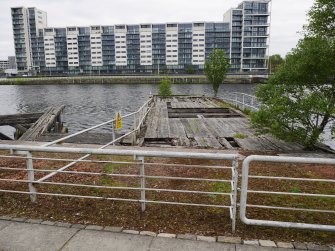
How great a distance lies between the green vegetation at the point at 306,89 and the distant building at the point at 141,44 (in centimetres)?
11985

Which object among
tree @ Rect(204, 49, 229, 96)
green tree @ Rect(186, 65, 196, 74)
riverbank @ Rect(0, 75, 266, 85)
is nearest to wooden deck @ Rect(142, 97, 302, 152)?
tree @ Rect(204, 49, 229, 96)

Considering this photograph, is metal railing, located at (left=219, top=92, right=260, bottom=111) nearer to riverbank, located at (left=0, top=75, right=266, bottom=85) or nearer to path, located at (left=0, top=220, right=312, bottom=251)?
path, located at (left=0, top=220, right=312, bottom=251)

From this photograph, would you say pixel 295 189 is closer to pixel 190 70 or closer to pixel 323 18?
pixel 323 18

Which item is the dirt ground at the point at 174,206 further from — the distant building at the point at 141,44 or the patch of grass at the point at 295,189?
the distant building at the point at 141,44

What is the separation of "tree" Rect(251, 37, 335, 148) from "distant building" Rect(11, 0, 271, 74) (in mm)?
120246

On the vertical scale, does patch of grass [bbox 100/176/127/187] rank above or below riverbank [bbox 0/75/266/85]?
below

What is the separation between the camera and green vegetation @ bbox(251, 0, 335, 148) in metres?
9.95

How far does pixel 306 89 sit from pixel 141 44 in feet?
434

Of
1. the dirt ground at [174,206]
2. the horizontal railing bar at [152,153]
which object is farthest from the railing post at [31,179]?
the horizontal railing bar at [152,153]

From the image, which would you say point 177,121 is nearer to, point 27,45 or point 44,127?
point 44,127

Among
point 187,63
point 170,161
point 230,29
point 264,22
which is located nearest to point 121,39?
point 187,63

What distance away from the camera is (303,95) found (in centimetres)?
1038

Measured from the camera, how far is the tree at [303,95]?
390 inches

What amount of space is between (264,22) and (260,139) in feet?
403
